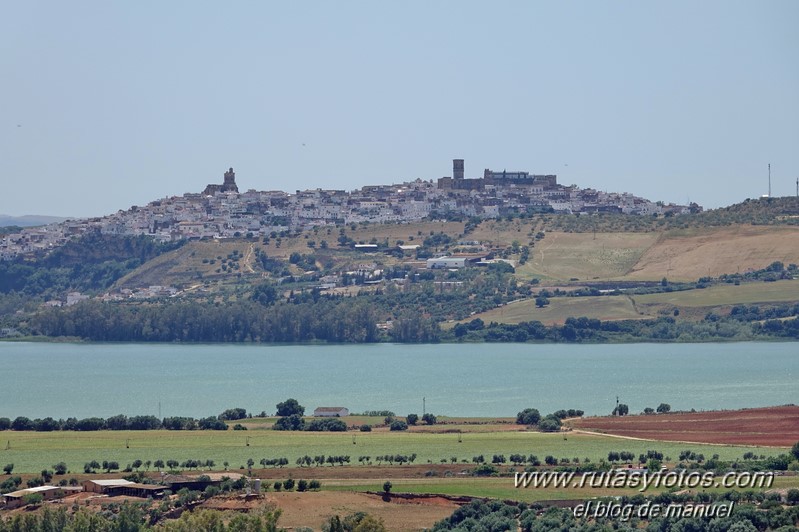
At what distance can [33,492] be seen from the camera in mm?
37031

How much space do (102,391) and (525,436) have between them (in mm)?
26184

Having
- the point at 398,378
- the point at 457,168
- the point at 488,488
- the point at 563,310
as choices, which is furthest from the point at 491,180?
the point at 488,488

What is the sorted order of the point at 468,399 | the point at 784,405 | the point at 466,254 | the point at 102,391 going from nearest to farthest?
the point at 784,405 < the point at 468,399 < the point at 102,391 < the point at 466,254

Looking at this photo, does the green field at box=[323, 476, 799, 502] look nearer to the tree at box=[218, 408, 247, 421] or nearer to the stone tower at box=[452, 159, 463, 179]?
the tree at box=[218, 408, 247, 421]

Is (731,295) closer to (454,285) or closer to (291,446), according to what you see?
(454,285)

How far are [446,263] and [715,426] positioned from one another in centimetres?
6093

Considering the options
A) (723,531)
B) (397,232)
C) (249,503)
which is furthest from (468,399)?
(397,232)

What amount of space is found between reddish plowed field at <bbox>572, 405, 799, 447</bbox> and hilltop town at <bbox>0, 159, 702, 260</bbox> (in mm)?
74082

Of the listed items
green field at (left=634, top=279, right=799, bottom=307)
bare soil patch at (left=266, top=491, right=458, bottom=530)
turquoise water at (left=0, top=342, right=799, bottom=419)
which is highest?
green field at (left=634, top=279, right=799, bottom=307)

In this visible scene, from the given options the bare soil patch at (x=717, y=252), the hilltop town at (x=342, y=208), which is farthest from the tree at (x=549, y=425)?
the hilltop town at (x=342, y=208)

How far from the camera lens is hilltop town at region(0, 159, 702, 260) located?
13150 cm

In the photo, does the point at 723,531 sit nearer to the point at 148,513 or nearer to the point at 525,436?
the point at 148,513

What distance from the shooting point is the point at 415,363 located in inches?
3179

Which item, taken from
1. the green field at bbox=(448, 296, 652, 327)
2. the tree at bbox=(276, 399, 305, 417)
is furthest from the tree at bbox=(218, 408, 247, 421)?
the green field at bbox=(448, 296, 652, 327)
